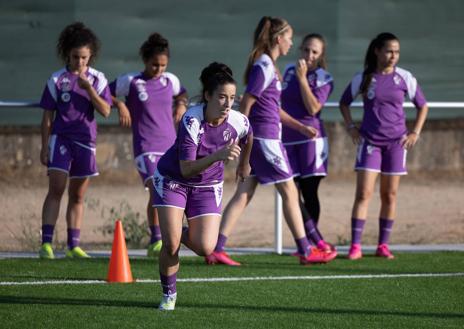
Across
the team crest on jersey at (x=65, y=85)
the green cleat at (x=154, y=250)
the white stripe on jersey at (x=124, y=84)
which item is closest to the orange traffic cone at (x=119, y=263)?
the green cleat at (x=154, y=250)

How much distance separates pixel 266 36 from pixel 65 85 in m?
1.83

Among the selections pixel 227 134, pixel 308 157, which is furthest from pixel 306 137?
pixel 227 134

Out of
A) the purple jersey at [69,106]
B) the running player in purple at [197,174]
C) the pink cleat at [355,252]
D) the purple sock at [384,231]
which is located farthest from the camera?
the purple sock at [384,231]

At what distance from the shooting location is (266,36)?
9.20 meters

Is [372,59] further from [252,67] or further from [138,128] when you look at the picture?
[138,128]

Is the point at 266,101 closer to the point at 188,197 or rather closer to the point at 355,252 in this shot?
the point at 355,252

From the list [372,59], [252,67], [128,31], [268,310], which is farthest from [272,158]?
[128,31]

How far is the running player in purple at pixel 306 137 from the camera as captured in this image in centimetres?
990

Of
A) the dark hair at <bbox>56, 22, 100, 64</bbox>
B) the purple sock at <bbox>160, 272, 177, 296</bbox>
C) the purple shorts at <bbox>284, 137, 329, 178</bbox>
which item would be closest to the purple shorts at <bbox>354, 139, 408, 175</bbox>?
the purple shorts at <bbox>284, 137, 329, 178</bbox>

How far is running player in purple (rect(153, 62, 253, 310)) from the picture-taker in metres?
6.83

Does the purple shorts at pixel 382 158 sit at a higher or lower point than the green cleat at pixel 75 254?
higher

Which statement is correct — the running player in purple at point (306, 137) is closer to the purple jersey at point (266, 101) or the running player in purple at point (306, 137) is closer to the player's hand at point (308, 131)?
the player's hand at point (308, 131)

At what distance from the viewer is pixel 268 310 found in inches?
278

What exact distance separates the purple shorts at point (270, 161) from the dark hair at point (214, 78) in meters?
2.24
